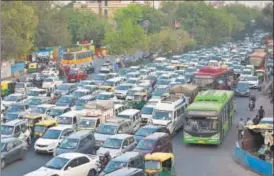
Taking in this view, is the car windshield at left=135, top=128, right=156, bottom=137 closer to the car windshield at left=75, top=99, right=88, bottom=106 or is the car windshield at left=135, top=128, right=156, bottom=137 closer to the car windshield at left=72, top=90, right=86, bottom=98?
the car windshield at left=75, top=99, right=88, bottom=106

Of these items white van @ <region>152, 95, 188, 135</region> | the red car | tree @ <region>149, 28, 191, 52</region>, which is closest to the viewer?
white van @ <region>152, 95, 188, 135</region>

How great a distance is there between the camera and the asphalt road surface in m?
20.8

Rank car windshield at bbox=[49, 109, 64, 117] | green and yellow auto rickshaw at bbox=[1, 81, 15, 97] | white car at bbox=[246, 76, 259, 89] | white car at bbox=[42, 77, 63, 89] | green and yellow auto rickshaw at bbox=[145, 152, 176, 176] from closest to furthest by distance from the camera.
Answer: green and yellow auto rickshaw at bbox=[145, 152, 176, 176] < car windshield at bbox=[49, 109, 64, 117] < green and yellow auto rickshaw at bbox=[1, 81, 15, 97] < white car at bbox=[42, 77, 63, 89] < white car at bbox=[246, 76, 259, 89]

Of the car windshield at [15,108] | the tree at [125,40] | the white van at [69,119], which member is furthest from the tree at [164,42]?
the white van at [69,119]

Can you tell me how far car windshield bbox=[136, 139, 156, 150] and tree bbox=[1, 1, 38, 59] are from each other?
3141 cm

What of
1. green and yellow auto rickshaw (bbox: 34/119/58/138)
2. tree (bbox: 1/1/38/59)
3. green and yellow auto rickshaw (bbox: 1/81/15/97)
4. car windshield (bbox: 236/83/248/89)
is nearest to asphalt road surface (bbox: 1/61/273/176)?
green and yellow auto rickshaw (bbox: 34/119/58/138)

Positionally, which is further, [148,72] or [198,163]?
[148,72]

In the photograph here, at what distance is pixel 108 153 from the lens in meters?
20.5

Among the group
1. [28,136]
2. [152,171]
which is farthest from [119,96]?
[152,171]

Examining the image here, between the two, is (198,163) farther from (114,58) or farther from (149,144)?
(114,58)

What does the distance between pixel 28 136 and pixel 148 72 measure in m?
24.3

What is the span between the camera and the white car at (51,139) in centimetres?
2291

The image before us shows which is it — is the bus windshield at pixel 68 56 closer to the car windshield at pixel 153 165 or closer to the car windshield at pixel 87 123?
the car windshield at pixel 87 123

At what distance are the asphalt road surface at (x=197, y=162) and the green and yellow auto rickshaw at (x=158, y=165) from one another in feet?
5.79
